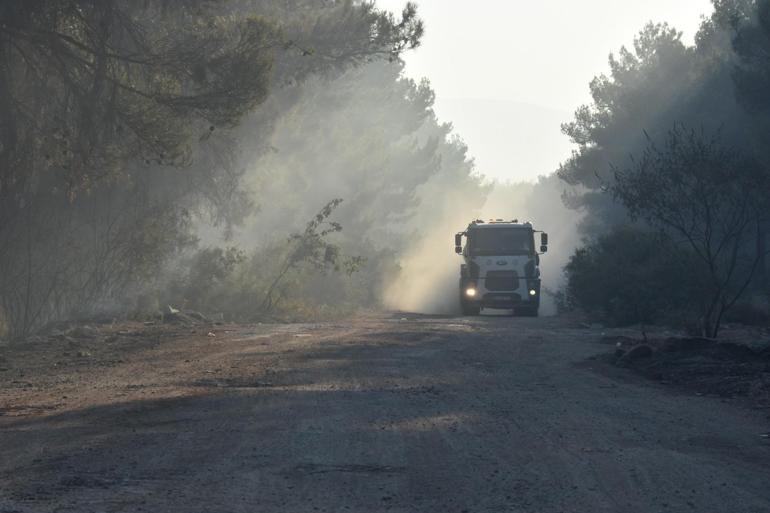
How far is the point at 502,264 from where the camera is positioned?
37469 millimetres

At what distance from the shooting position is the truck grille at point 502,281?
3762 cm

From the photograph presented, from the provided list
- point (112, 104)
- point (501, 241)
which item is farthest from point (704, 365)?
point (501, 241)

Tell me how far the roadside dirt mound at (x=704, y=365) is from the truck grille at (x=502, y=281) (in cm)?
1652

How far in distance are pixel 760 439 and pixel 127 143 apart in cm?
1572

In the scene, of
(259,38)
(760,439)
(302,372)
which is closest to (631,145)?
(259,38)

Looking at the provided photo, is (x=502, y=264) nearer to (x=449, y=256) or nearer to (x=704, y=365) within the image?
(x=704, y=365)

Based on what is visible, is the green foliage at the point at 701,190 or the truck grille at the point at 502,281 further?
the truck grille at the point at 502,281

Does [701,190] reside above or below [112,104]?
below

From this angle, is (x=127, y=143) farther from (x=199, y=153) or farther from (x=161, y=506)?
(x=161, y=506)

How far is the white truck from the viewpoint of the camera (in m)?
37.5

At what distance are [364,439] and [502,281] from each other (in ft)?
92.9

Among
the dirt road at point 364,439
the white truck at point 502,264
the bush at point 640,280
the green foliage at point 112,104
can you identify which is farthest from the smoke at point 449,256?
the dirt road at point 364,439

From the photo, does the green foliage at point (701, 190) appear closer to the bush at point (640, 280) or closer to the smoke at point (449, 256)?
the bush at point (640, 280)

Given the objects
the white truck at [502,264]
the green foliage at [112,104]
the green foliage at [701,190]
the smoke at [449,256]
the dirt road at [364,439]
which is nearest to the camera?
the dirt road at [364,439]
